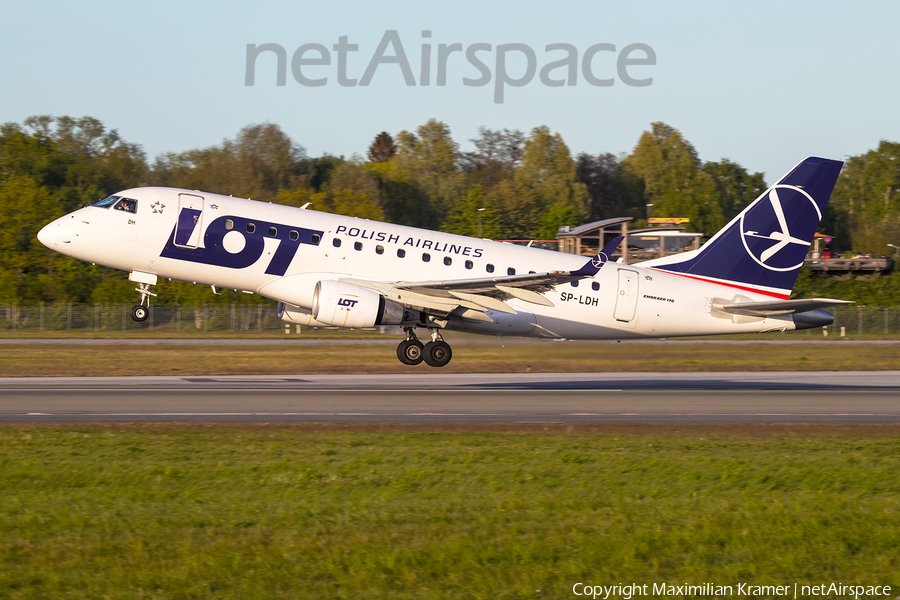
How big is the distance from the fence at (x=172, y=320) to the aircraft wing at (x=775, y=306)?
38.2 meters

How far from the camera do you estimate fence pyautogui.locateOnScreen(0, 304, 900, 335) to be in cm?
6234

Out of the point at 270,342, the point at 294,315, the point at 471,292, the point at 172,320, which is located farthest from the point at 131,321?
the point at 471,292

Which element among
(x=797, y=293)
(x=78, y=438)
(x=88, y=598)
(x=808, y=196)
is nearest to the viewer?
(x=88, y=598)

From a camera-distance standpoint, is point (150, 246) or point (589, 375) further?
point (589, 375)

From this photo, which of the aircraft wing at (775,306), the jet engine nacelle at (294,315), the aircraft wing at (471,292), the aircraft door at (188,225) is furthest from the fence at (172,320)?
the aircraft wing at (775,306)

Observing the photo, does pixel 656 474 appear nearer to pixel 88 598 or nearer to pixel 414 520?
pixel 414 520

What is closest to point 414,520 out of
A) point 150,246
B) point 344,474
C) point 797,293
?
point 344,474

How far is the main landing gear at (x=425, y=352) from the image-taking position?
27.4 metres

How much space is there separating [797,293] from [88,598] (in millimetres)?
80126

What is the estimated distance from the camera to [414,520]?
12.7 metres

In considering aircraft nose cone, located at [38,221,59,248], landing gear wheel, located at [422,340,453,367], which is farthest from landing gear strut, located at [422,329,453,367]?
aircraft nose cone, located at [38,221,59,248]

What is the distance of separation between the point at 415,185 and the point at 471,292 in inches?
3674

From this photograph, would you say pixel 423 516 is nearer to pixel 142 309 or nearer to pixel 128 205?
pixel 142 309

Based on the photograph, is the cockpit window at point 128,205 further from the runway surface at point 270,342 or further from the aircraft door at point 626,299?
the runway surface at point 270,342
